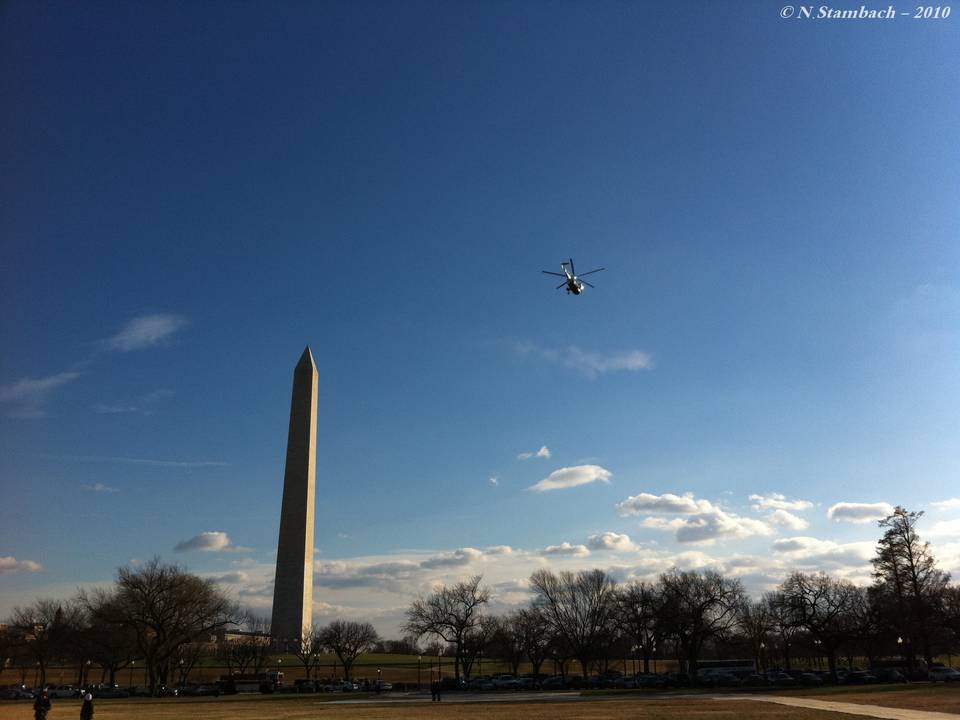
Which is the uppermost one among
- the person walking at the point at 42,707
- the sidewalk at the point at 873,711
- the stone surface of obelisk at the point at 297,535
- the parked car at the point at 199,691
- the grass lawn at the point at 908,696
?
the stone surface of obelisk at the point at 297,535

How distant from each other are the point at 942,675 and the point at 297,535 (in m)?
56.8

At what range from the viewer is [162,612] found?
2581 inches

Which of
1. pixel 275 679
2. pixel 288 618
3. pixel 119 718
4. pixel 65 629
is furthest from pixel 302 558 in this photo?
pixel 119 718

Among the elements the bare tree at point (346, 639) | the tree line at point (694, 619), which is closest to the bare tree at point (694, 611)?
the tree line at point (694, 619)

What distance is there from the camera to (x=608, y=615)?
78875 millimetres

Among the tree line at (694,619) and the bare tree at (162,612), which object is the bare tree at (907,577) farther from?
the bare tree at (162,612)

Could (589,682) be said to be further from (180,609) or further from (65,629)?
(65,629)

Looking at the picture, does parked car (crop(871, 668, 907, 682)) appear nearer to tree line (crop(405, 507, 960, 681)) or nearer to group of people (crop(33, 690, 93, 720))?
tree line (crop(405, 507, 960, 681))

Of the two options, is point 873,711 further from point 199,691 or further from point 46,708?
point 199,691

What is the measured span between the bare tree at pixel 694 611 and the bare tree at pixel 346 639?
1347 inches

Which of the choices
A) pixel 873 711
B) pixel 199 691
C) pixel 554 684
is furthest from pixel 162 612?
pixel 873 711

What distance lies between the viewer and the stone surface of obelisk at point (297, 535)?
76562mm

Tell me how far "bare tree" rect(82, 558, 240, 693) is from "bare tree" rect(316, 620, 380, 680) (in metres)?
14.5

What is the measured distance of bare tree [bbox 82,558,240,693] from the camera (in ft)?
214
